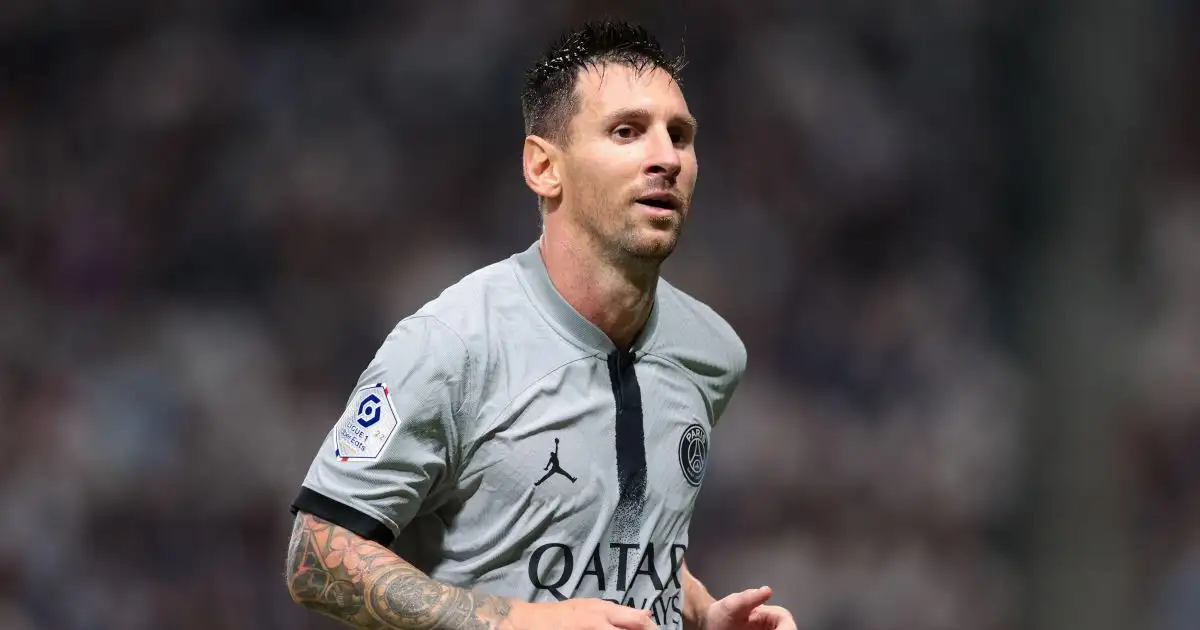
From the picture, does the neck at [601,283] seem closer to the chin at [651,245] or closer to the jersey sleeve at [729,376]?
the chin at [651,245]

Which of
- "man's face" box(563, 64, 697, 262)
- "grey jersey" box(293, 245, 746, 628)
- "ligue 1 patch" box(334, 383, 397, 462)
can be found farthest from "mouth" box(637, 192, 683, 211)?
"ligue 1 patch" box(334, 383, 397, 462)

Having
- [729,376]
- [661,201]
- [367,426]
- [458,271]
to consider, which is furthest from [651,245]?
[458,271]

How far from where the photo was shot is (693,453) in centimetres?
239

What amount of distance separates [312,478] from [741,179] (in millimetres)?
2847

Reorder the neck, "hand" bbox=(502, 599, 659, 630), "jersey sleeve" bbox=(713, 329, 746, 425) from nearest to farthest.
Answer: "hand" bbox=(502, 599, 659, 630) → the neck → "jersey sleeve" bbox=(713, 329, 746, 425)

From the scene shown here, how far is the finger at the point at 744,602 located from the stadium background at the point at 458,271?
209cm

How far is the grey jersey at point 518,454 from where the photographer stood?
2092mm

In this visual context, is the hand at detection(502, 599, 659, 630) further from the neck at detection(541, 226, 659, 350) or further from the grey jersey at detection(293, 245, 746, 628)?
the neck at detection(541, 226, 659, 350)

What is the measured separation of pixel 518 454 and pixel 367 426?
0.77 feet

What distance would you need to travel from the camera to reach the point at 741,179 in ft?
15.5

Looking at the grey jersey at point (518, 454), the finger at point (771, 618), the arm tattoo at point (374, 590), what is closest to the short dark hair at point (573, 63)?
the grey jersey at point (518, 454)

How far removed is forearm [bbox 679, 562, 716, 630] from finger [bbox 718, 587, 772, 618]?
122 mm

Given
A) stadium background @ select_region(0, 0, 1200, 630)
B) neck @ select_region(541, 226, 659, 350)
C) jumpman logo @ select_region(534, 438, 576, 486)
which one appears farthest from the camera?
stadium background @ select_region(0, 0, 1200, 630)

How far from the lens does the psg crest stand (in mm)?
2368
